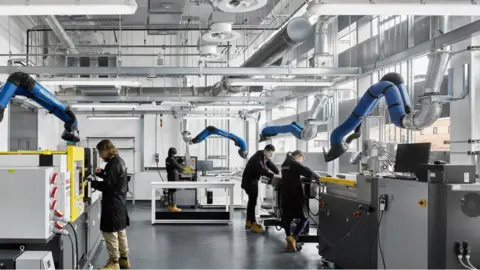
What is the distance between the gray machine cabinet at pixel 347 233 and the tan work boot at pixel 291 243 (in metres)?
0.54

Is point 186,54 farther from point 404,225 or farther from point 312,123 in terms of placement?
point 404,225

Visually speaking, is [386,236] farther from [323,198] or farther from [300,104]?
[300,104]

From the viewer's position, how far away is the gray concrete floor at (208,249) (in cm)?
467

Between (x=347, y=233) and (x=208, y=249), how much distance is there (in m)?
2.00

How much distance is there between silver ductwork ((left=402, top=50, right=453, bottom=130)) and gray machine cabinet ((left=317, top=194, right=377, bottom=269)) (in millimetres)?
840

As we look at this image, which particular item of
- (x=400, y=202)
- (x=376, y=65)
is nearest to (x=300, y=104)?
(x=376, y=65)

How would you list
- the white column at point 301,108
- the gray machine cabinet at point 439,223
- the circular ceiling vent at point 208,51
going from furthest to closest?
the white column at point 301,108 < the circular ceiling vent at point 208,51 < the gray machine cabinet at point 439,223

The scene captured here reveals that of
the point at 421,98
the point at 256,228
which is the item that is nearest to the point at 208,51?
the point at 256,228

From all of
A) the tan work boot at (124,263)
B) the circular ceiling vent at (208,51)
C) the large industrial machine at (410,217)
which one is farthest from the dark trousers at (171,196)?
the large industrial machine at (410,217)

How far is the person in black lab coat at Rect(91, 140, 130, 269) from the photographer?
4172mm

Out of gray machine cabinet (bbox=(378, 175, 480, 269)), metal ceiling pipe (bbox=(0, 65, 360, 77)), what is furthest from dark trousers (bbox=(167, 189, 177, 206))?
gray machine cabinet (bbox=(378, 175, 480, 269))

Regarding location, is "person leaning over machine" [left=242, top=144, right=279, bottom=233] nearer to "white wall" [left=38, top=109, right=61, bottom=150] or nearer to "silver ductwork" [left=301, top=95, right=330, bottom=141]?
"silver ductwork" [left=301, top=95, right=330, bottom=141]

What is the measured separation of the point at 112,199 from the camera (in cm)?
419

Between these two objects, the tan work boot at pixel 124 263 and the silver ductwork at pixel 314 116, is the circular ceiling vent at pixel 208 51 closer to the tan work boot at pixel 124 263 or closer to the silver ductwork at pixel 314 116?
the silver ductwork at pixel 314 116
